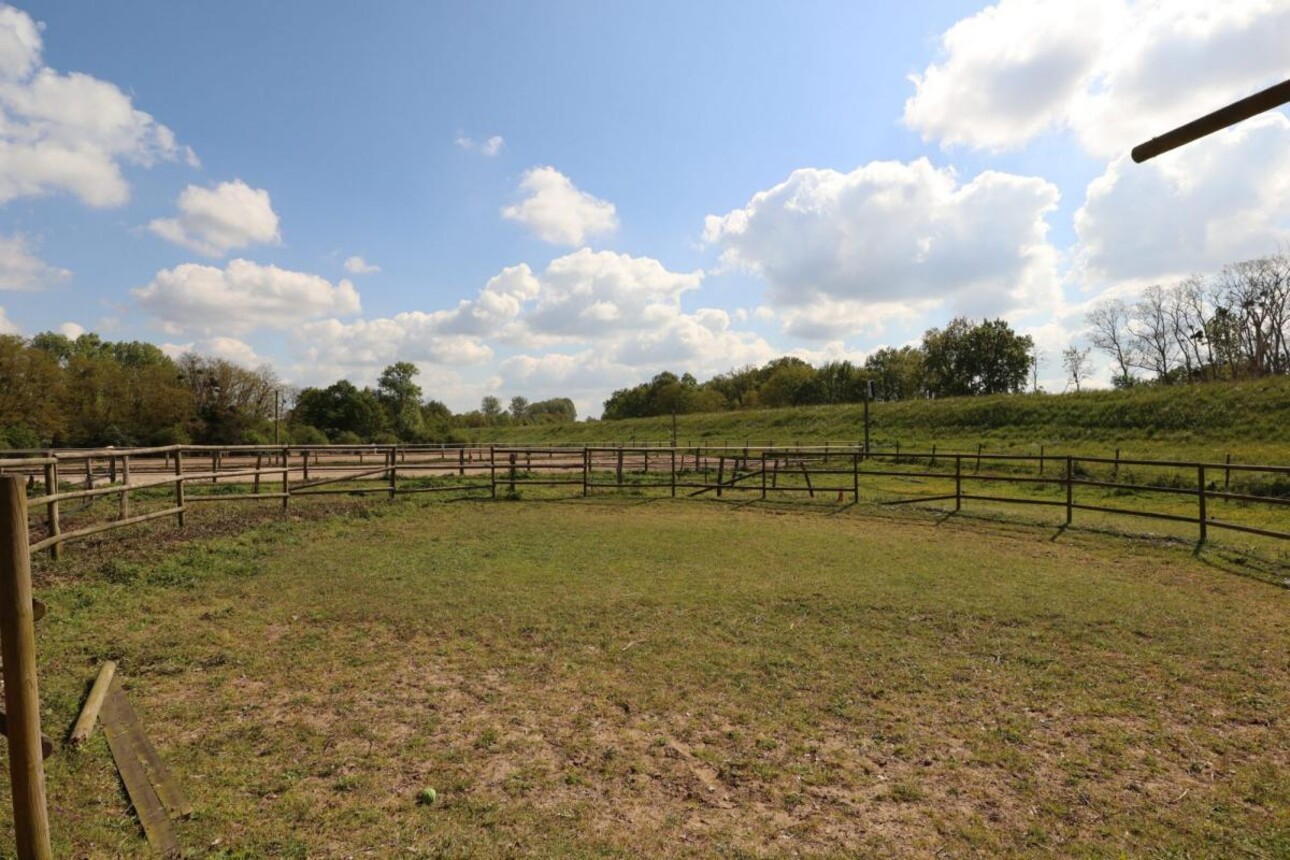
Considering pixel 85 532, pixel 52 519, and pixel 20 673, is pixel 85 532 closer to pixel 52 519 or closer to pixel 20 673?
pixel 52 519

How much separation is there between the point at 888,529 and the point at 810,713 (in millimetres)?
8949

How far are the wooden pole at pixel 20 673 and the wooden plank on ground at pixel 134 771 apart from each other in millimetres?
608

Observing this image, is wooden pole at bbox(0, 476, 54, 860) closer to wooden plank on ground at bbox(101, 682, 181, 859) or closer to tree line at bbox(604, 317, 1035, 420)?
wooden plank on ground at bbox(101, 682, 181, 859)

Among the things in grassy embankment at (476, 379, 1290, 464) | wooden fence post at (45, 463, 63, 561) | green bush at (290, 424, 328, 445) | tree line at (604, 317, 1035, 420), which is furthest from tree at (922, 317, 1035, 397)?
wooden fence post at (45, 463, 63, 561)

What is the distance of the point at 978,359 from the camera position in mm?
71688

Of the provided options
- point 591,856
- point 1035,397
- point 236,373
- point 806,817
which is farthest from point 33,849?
point 236,373

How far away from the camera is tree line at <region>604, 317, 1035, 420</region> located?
71.0m

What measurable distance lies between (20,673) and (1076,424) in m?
42.4

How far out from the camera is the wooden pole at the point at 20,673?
2.29 m

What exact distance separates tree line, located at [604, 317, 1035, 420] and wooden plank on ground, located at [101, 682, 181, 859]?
70570 mm

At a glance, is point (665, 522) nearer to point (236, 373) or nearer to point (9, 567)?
point (9, 567)

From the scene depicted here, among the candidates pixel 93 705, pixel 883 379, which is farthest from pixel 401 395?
pixel 93 705

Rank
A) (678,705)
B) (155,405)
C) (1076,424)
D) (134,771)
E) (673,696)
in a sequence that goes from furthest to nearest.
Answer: (155,405), (1076,424), (673,696), (678,705), (134,771)

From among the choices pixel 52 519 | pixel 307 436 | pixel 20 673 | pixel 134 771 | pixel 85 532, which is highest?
pixel 20 673
